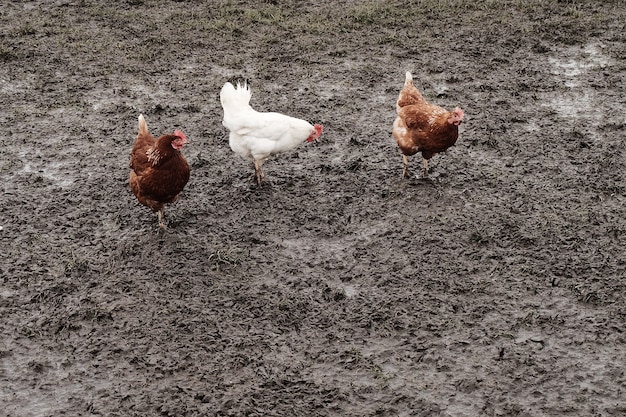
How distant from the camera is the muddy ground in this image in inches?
165

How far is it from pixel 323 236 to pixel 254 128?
1.18 m

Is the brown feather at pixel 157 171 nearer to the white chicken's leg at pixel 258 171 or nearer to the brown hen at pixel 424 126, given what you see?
the white chicken's leg at pixel 258 171

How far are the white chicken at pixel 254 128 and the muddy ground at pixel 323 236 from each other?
497 millimetres

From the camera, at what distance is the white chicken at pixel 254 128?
5797 millimetres

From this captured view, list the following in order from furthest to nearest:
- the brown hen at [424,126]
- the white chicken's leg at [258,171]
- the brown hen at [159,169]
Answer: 1. the white chicken's leg at [258,171]
2. the brown hen at [424,126]
3. the brown hen at [159,169]

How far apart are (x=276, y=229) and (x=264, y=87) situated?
2.96 m

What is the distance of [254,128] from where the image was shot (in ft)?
19.0

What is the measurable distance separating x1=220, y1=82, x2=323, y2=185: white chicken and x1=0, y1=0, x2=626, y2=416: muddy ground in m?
0.50

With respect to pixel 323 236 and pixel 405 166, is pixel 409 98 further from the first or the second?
pixel 323 236

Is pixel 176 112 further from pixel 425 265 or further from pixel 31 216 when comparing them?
pixel 425 265

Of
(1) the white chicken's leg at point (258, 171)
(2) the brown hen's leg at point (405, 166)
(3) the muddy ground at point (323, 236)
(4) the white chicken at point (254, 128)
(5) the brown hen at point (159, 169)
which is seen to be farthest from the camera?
(2) the brown hen's leg at point (405, 166)

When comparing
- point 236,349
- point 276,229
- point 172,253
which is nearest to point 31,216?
point 172,253

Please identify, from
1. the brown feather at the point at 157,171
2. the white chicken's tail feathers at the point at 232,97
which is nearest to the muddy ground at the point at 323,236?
the brown feather at the point at 157,171

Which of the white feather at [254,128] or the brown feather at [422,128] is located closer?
the brown feather at [422,128]
